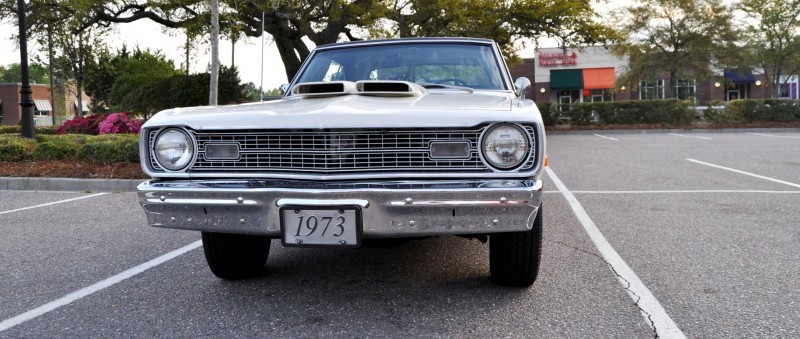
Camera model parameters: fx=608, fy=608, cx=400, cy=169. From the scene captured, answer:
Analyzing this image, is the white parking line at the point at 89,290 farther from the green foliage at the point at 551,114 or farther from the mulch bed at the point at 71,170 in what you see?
the green foliage at the point at 551,114

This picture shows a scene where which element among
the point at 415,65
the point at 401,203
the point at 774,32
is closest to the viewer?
the point at 401,203

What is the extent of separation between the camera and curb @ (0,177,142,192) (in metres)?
8.37

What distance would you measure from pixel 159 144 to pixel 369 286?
54.5 inches

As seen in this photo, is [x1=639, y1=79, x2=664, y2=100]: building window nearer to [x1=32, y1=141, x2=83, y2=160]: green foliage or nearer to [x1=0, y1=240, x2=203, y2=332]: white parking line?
[x1=32, y1=141, x2=83, y2=160]: green foliage

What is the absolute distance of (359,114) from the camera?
109 inches

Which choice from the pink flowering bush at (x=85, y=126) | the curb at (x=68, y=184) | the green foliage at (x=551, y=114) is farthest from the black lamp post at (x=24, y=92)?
the green foliage at (x=551, y=114)

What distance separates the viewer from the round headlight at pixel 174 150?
3.00 metres

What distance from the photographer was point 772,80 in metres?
36.8

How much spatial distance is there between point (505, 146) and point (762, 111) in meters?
26.4

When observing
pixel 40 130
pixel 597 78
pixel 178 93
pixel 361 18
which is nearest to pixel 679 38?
pixel 597 78

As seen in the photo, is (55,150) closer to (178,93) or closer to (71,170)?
(71,170)

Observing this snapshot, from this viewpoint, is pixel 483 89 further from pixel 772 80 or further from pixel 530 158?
pixel 772 80

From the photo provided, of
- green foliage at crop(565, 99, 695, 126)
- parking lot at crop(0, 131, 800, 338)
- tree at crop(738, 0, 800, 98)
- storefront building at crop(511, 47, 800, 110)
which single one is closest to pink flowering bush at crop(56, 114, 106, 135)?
parking lot at crop(0, 131, 800, 338)

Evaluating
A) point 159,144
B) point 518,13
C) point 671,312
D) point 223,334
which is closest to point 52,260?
point 159,144
